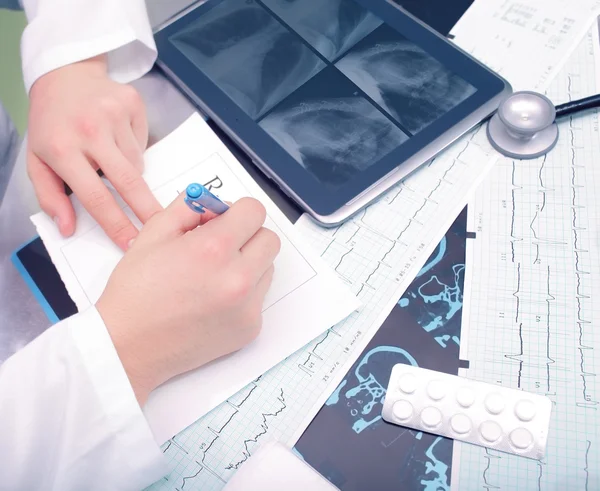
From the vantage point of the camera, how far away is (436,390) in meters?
0.52

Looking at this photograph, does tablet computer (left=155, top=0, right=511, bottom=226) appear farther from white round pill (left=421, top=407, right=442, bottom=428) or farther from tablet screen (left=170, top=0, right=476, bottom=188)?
white round pill (left=421, top=407, right=442, bottom=428)

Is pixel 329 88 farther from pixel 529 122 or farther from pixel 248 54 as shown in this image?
pixel 529 122

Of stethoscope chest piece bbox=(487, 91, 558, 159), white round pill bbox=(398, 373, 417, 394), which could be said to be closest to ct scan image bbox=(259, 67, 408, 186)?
stethoscope chest piece bbox=(487, 91, 558, 159)

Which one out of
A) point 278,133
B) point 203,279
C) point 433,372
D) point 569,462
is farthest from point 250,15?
point 569,462

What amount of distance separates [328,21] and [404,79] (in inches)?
5.3

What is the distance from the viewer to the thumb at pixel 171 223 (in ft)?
1.74

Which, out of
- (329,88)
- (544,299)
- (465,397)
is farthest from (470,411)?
(329,88)

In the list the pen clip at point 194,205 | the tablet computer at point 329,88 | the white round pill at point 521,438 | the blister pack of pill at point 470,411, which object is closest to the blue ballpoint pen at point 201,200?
the pen clip at point 194,205

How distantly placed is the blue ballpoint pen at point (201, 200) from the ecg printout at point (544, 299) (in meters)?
0.27

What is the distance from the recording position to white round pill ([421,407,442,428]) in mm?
508

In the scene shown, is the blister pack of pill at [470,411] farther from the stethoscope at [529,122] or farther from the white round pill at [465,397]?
the stethoscope at [529,122]

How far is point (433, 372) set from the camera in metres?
0.53

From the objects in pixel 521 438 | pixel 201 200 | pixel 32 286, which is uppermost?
pixel 201 200

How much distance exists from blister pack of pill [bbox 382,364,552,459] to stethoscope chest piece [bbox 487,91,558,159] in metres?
0.28
